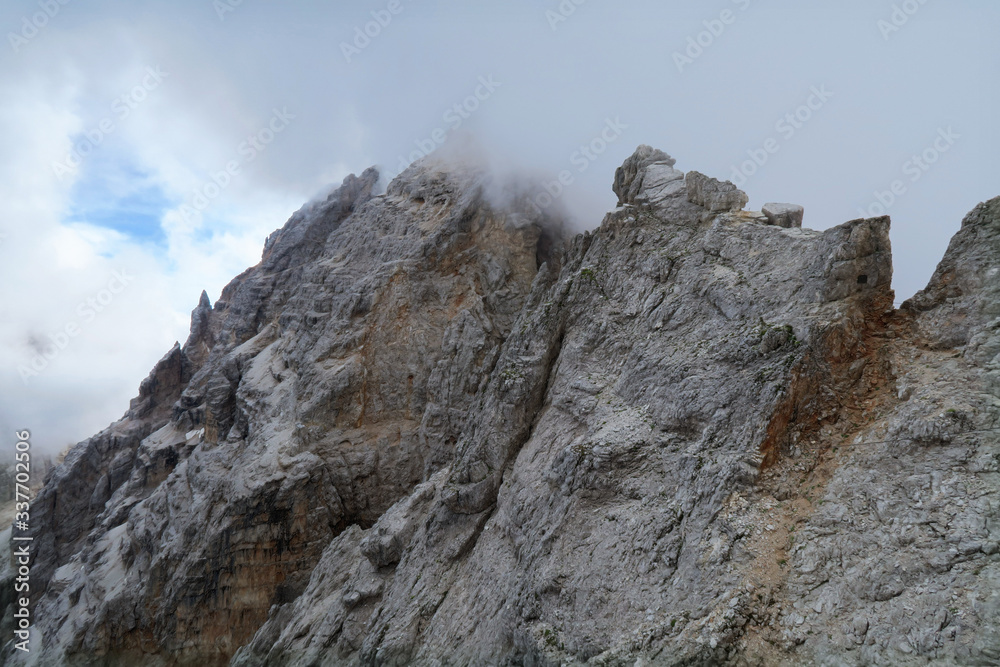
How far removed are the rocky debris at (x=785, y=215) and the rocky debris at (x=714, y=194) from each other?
57.5 inches

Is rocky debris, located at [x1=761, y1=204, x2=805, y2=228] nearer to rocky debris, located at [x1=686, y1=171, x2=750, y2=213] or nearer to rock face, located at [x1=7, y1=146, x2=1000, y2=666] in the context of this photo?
rock face, located at [x1=7, y1=146, x2=1000, y2=666]

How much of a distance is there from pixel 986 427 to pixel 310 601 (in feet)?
91.6

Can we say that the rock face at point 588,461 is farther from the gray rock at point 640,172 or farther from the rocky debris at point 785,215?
the rocky debris at point 785,215

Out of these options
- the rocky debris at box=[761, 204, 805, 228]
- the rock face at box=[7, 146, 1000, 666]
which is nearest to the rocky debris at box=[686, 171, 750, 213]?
the rock face at box=[7, 146, 1000, 666]

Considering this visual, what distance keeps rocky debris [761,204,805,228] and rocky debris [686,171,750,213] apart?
1.46 meters

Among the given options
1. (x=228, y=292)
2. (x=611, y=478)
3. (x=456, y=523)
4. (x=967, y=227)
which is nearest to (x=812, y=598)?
(x=611, y=478)

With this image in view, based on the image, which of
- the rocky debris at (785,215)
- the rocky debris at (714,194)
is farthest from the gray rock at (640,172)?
the rocky debris at (785,215)

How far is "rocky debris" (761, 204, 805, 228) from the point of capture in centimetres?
2120

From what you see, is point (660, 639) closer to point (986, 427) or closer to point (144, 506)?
point (986, 427)

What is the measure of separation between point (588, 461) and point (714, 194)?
13031 mm

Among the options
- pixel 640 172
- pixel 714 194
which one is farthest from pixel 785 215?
pixel 640 172

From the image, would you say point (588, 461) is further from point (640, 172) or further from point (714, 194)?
point (640, 172)

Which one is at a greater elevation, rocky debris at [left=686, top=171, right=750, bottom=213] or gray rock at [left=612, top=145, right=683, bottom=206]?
gray rock at [left=612, top=145, right=683, bottom=206]

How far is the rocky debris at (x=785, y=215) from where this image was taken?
21203 mm
